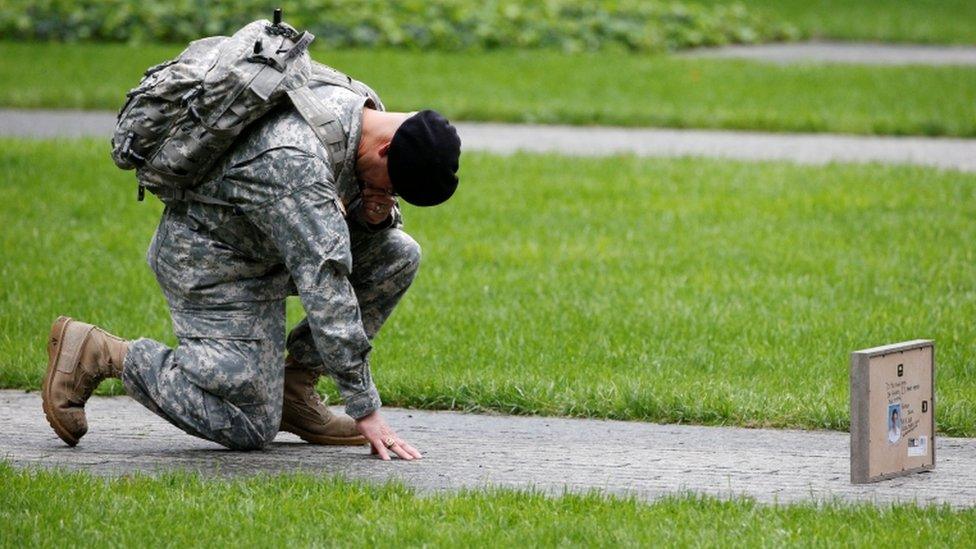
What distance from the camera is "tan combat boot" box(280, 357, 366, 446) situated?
5.37m

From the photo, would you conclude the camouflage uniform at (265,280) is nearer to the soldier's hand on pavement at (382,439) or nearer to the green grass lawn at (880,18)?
the soldier's hand on pavement at (382,439)

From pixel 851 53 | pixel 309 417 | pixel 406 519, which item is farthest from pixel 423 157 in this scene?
pixel 851 53

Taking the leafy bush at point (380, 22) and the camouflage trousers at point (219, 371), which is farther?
the leafy bush at point (380, 22)

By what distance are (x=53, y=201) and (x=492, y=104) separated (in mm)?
4926

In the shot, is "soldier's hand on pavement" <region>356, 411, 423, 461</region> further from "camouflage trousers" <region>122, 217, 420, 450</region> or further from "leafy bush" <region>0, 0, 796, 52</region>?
"leafy bush" <region>0, 0, 796, 52</region>

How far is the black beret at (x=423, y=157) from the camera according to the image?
466 cm

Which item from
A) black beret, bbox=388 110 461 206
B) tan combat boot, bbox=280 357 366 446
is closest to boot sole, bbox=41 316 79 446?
tan combat boot, bbox=280 357 366 446

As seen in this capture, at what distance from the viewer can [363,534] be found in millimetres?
4234

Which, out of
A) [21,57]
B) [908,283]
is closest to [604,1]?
[21,57]

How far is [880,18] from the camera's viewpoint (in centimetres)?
2272

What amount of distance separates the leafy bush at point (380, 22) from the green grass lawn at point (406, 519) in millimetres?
13494

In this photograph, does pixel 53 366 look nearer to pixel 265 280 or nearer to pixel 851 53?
pixel 265 280

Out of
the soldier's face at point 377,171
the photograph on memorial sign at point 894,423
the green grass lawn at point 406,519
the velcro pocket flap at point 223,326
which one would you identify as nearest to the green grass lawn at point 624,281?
the photograph on memorial sign at point 894,423

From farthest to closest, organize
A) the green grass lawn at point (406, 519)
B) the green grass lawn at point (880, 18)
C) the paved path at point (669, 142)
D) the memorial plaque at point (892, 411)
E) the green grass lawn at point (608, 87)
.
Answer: the green grass lawn at point (880, 18) → the green grass lawn at point (608, 87) → the paved path at point (669, 142) → the memorial plaque at point (892, 411) → the green grass lawn at point (406, 519)
